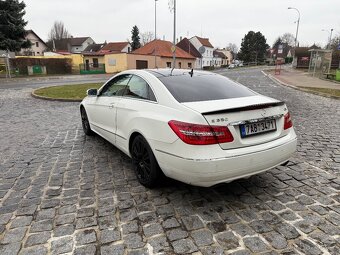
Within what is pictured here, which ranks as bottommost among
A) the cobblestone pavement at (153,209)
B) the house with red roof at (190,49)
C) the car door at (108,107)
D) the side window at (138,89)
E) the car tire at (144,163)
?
the cobblestone pavement at (153,209)

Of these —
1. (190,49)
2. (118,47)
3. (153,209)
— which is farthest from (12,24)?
(190,49)

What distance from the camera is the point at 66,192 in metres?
3.64

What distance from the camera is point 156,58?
1773 inches

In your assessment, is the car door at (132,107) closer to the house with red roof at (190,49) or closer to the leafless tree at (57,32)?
the house with red roof at (190,49)

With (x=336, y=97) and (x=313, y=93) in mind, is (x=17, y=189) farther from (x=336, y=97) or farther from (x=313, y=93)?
(x=313, y=93)

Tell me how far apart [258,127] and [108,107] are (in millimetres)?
2540

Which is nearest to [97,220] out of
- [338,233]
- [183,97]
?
[183,97]

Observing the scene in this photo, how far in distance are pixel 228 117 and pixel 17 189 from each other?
289 centimetres

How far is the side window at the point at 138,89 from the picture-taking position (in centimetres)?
378

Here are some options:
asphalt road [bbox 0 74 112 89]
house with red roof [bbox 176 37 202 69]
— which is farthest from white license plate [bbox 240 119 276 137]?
house with red roof [bbox 176 37 202 69]

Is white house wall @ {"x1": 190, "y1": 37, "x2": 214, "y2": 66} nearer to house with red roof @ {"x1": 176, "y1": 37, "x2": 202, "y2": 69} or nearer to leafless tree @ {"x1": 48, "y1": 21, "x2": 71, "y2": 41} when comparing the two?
house with red roof @ {"x1": 176, "y1": 37, "x2": 202, "y2": 69}

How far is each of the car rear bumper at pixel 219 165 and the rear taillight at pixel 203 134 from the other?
178 millimetres

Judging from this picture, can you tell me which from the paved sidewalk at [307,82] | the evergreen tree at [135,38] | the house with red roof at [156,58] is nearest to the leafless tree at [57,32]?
the evergreen tree at [135,38]

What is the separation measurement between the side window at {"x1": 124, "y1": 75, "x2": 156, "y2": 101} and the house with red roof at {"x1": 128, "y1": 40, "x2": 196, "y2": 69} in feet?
126
